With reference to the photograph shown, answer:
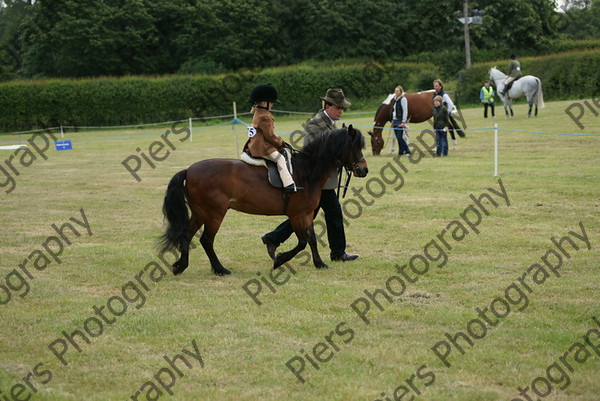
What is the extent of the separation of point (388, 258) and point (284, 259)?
141 cm

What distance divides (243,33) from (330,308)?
54.4m

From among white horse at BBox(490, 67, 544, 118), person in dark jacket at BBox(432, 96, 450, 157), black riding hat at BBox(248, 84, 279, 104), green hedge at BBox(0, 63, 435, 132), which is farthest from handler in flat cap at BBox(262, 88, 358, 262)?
green hedge at BBox(0, 63, 435, 132)

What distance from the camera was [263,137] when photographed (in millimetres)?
8062

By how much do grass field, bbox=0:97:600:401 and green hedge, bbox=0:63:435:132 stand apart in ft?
111

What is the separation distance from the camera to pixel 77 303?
714 cm

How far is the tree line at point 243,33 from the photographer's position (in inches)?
2232

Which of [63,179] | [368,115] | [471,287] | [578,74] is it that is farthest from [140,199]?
[578,74]

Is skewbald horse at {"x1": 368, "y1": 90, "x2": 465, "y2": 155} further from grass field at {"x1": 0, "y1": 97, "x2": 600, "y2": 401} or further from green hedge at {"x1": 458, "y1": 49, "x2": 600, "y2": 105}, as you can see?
green hedge at {"x1": 458, "y1": 49, "x2": 600, "y2": 105}

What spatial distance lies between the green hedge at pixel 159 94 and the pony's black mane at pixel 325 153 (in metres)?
36.7

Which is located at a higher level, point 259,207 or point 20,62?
point 20,62

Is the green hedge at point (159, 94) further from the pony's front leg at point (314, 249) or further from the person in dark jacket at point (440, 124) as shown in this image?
the pony's front leg at point (314, 249)

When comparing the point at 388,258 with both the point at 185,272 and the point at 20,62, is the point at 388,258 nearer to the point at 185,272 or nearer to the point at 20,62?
the point at 185,272

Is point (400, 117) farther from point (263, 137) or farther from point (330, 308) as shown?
point (330, 308)

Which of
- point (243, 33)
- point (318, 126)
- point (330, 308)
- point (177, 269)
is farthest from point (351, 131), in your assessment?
point (243, 33)
